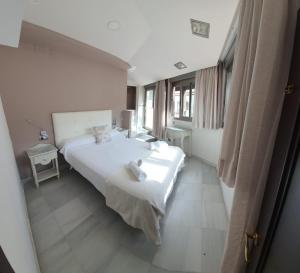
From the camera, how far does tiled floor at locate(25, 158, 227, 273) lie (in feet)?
4.38

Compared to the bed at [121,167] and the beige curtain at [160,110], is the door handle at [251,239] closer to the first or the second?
the bed at [121,167]

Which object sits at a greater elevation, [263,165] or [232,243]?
[263,165]

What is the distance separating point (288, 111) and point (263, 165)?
257 mm

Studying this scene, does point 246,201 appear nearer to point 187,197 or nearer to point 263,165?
point 263,165

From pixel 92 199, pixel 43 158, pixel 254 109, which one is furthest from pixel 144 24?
pixel 92 199

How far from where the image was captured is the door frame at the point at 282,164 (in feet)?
1.53

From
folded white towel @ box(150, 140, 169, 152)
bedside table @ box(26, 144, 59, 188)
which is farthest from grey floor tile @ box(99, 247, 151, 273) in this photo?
bedside table @ box(26, 144, 59, 188)

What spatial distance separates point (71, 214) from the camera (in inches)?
73.3

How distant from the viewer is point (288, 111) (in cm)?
51

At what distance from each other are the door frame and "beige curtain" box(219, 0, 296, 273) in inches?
2.2

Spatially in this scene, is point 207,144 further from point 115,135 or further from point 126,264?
point 126,264

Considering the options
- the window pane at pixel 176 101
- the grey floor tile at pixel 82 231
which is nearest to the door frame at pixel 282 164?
the grey floor tile at pixel 82 231

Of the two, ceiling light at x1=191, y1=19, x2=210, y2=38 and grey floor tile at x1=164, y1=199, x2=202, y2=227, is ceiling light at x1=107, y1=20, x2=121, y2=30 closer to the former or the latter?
ceiling light at x1=191, y1=19, x2=210, y2=38

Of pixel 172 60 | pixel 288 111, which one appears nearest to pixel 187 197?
pixel 288 111
